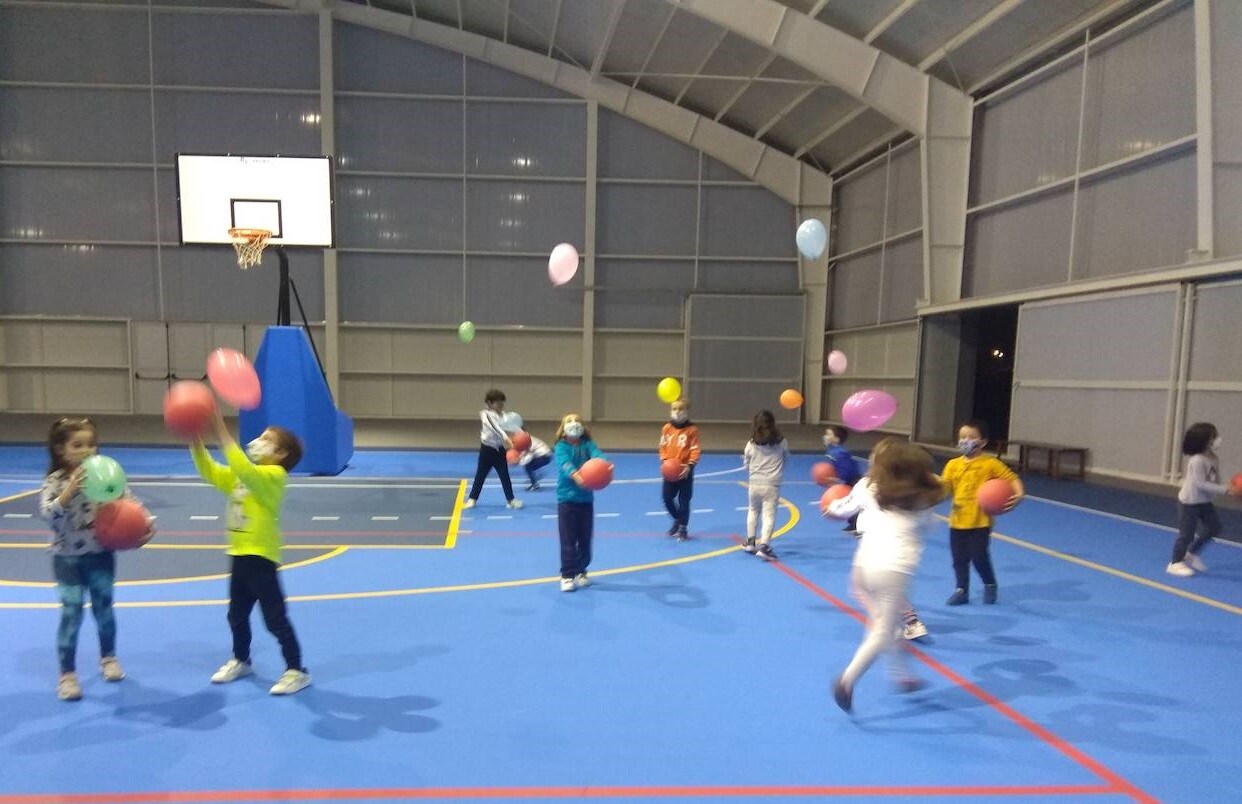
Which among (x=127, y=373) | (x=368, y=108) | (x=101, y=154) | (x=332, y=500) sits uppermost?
(x=368, y=108)

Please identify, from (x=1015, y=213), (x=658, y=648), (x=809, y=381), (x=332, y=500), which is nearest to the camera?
(x=658, y=648)

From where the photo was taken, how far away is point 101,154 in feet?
68.4

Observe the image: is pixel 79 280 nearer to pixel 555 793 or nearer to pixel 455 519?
pixel 455 519

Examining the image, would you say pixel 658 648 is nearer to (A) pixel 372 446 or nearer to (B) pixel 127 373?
(A) pixel 372 446

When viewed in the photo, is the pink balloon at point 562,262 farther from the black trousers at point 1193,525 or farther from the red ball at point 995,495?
the black trousers at point 1193,525

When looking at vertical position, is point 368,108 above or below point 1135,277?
above

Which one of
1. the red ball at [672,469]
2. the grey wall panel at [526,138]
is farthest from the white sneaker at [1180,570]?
the grey wall panel at [526,138]

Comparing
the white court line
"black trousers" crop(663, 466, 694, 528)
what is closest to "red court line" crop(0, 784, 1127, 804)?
"black trousers" crop(663, 466, 694, 528)

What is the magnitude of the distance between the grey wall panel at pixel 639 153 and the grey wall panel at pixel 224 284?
381 inches

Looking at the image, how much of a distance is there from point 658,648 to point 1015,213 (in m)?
14.4

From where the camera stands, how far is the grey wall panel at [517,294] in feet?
72.9

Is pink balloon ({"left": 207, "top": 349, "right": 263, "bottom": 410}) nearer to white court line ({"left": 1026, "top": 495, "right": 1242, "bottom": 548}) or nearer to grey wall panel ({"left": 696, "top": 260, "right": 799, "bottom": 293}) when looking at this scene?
white court line ({"left": 1026, "top": 495, "right": 1242, "bottom": 548})

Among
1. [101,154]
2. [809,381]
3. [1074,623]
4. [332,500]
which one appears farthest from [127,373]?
[1074,623]

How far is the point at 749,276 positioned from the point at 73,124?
2130 centimetres
